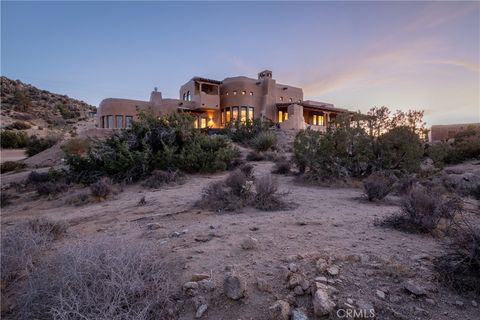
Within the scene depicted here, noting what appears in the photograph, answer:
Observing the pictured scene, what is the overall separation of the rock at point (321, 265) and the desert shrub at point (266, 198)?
2.39 meters

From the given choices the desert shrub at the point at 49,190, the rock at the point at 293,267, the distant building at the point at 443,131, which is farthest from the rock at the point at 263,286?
the distant building at the point at 443,131

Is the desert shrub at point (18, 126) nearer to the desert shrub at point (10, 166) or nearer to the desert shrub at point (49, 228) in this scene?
the desert shrub at point (10, 166)

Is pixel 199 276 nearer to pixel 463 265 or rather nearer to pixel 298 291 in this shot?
pixel 298 291

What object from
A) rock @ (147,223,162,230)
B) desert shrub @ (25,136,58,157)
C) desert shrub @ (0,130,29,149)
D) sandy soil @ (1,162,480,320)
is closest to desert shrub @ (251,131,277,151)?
sandy soil @ (1,162,480,320)

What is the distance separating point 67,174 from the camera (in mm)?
9789

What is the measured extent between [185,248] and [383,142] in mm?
7630

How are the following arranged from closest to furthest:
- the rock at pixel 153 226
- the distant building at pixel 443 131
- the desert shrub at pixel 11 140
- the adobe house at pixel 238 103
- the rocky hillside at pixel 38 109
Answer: the rock at pixel 153 226
the distant building at pixel 443 131
the desert shrub at pixel 11 140
the adobe house at pixel 238 103
the rocky hillside at pixel 38 109

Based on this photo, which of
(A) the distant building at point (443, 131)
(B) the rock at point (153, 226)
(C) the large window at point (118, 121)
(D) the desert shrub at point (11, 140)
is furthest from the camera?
(D) the desert shrub at point (11, 140)

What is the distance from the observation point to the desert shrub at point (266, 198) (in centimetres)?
494

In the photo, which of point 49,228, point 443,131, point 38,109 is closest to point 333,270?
point 49,228

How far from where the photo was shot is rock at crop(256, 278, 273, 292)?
2148mm

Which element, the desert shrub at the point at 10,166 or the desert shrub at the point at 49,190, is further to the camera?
the desert shrub at the point at 10,166

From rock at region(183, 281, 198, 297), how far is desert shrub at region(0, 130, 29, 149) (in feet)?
102

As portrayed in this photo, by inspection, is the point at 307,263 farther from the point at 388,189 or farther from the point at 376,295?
the point at 388,189
